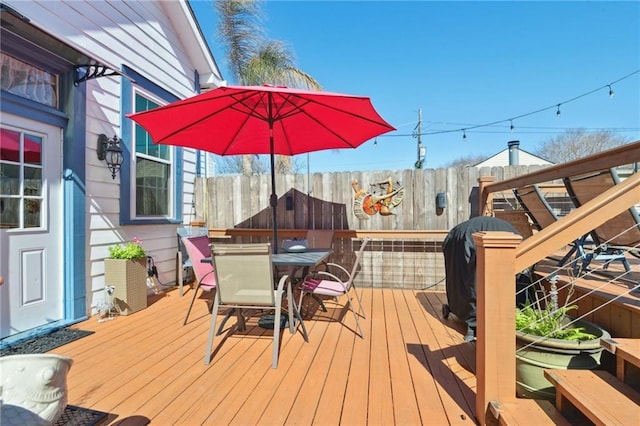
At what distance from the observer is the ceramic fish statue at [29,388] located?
1.11 metres

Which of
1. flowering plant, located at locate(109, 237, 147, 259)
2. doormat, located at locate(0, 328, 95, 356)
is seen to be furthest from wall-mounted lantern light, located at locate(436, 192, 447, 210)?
doormat, located at locate(0, 328, 95, 356)

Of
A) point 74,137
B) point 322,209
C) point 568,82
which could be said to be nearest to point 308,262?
point 322,209

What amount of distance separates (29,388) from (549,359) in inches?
93.8

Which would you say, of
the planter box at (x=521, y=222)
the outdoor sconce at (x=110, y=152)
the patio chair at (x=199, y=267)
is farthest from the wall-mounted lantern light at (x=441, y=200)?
the outdoor sconce at (x=110, y=152)

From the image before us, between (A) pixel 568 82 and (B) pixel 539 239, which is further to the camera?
(A) pixel 568 82

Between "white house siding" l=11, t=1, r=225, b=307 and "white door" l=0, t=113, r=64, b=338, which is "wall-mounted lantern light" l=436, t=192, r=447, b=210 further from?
"white door" l=0, t=113, r=64, b=338

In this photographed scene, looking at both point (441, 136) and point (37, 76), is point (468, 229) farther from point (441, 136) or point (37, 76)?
point (441, 136)

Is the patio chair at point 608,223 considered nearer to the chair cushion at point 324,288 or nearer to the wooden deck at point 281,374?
the wooden deck at point 281,374

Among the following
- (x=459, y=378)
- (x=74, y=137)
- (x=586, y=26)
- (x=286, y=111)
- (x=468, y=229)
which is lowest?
(x=459, y=378)

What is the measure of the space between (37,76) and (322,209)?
11.0ft

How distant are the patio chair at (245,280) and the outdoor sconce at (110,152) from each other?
2088 millimetres

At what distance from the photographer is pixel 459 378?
2.14 m

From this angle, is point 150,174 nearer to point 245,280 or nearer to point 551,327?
point 245,280

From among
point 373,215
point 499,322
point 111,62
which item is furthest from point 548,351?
point 111,62
